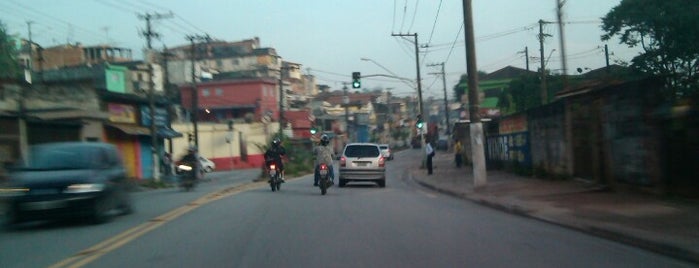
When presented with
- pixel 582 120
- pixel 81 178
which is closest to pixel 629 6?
pixel 582 120

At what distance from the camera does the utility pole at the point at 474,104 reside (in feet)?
68.2

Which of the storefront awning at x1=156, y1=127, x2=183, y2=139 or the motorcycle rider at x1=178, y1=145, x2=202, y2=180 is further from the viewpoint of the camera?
the storefront awning at x1=156, y1=127, x2=183, y2=139

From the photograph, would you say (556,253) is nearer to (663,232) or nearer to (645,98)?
(663,232)

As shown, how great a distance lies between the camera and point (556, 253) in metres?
9.44

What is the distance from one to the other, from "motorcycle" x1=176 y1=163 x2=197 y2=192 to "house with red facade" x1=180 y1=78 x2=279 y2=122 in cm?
4689

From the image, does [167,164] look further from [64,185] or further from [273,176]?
[64,185]

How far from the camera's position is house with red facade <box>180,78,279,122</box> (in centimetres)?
7238

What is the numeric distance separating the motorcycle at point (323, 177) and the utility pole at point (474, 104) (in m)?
4.28

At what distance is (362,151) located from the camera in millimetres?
25188

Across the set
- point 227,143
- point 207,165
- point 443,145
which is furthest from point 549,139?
point 443,145

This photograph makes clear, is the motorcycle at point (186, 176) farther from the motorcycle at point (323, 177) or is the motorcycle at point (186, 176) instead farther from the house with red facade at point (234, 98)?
the house with red facade at point (234, 98)

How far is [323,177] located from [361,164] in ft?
13.7

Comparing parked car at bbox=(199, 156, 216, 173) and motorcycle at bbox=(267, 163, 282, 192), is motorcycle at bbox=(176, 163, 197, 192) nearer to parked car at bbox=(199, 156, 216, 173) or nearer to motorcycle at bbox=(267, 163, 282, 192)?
motorcycle at bbox=(267, 163, 282, 192)

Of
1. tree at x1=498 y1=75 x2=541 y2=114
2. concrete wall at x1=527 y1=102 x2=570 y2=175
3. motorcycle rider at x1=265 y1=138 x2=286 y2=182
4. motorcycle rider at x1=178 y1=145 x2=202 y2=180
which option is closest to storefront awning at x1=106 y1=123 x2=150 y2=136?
motorcycle rider at x1=178 y1=145 x2=202 y2=180
